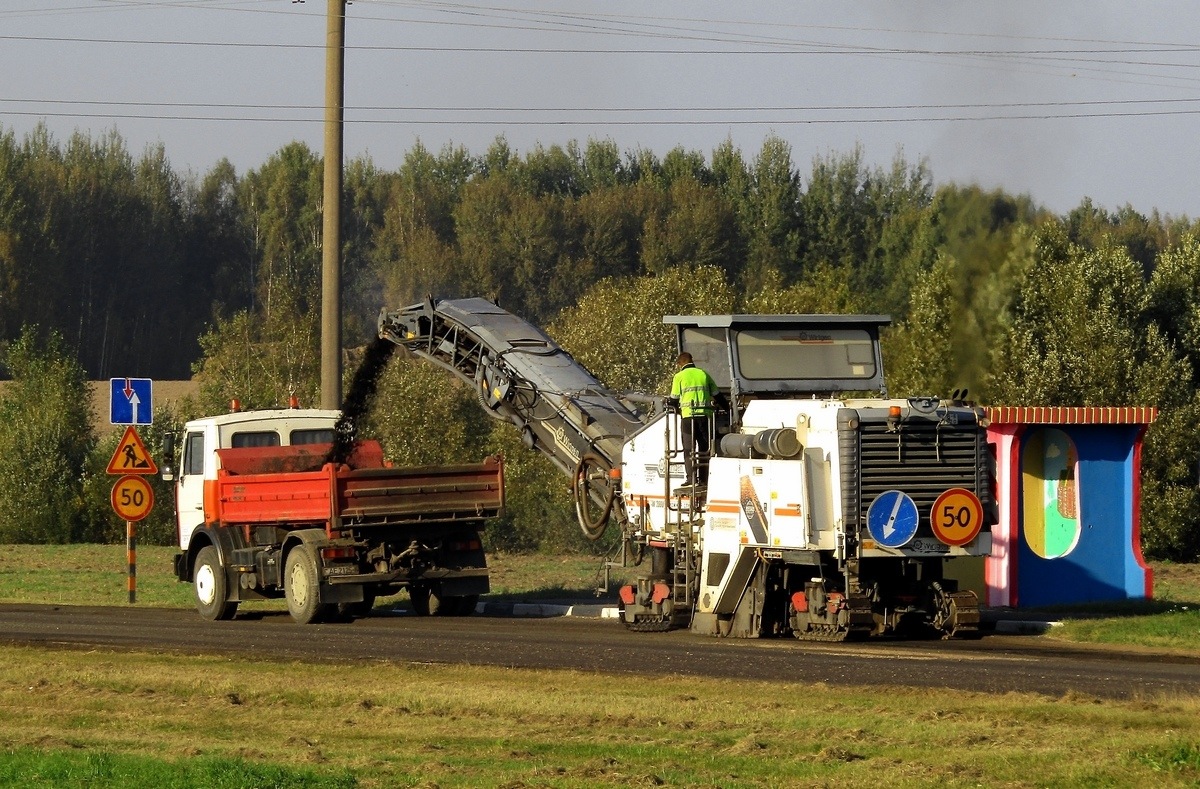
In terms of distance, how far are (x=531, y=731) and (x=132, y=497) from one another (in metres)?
15.6

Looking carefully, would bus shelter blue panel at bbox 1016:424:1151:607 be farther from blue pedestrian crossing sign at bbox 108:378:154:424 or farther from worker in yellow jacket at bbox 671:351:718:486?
blue pedestrian crossing sign at bbox 108:378:154:424

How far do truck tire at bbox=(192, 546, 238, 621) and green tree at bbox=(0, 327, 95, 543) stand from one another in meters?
26.6

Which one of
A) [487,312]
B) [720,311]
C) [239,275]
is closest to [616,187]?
[239,275]

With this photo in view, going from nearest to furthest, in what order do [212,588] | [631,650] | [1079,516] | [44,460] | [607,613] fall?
[631,650]
[1079,516]
[607,613]
[212,588]
[44,460]

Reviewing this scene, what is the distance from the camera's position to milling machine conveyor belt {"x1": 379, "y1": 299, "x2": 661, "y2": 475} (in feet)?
73.4

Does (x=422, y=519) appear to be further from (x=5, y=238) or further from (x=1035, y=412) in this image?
(x=5, y=238)

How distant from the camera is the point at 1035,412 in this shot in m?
21.5

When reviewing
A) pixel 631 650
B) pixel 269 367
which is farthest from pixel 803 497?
pixel 269 367

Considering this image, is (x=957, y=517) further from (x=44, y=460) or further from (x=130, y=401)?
(x=44, y=460)

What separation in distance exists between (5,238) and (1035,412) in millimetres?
75027

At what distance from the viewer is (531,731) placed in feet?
38.1

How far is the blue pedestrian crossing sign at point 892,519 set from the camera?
57.7ft

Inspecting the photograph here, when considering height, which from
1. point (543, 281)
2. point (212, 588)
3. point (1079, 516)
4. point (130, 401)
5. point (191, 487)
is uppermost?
point (543, 281)

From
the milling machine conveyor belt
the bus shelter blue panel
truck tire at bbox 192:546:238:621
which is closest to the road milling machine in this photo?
the milling machine conveyor belt
